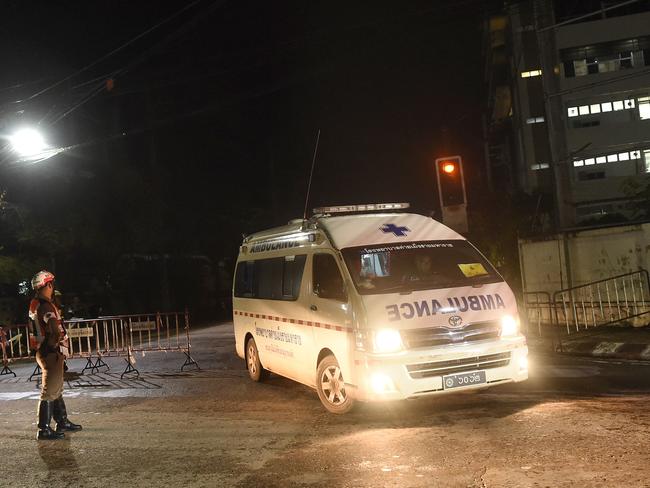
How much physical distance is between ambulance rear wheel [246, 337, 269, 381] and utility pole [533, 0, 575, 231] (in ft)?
28.2

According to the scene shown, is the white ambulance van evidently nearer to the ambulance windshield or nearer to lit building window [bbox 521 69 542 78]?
the ambulance windshield

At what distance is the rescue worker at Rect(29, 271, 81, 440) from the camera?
7.10 meters

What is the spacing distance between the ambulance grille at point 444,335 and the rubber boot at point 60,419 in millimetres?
4135

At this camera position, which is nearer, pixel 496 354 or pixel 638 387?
pixel 496 354

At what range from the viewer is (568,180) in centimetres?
1498

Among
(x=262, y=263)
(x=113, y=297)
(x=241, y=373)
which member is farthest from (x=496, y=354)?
(x=113, y=297)

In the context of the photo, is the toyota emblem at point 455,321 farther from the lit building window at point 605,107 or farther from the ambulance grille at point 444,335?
the lit building window at point 605,107

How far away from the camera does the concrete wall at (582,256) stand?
44.0 feet

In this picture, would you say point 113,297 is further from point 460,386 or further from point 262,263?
point 460,386

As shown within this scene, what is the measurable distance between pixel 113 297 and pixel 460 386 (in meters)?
24.3

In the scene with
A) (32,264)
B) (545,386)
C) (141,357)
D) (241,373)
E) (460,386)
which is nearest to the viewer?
(460,386)

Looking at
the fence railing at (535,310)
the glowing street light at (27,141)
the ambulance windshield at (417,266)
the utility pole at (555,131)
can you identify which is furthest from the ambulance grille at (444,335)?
the glowing street light at (27,141)

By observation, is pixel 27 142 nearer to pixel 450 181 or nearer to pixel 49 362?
pixel 49 362

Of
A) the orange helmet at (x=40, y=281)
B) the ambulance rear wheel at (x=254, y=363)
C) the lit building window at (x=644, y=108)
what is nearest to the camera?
the orange helmet at (x=40, y=281)
